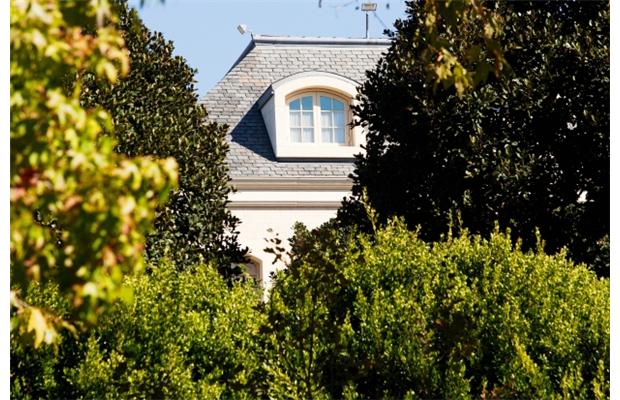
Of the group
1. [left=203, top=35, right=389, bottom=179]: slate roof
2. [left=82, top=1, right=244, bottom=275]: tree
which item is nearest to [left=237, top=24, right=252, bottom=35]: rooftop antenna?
[left=203, top=35, right=389, bottom=179]: slate roof

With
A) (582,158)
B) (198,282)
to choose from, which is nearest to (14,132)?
(198,282)

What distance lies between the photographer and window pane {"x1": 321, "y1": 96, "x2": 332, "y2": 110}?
23.0 metres

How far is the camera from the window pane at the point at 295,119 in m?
22.8

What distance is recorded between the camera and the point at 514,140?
529 inches

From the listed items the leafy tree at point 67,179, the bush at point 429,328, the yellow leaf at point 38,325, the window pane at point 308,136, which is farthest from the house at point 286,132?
the leafy tree at point 67,179

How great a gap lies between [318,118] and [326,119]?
17 centimetres

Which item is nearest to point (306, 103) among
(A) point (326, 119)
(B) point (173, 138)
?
(A) point (326, 119)

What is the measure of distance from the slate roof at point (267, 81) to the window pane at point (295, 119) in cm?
61

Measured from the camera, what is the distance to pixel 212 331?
359 inches

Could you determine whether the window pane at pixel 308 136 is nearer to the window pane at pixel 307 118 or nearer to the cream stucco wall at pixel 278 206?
the window pane at pixel 307 118

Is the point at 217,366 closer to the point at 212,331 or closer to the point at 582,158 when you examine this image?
the point at 212,331

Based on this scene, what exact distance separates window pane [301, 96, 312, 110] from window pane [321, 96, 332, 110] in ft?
0.86

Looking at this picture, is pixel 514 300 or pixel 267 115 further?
pixel 267 115

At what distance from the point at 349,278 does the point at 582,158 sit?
5.59 m
